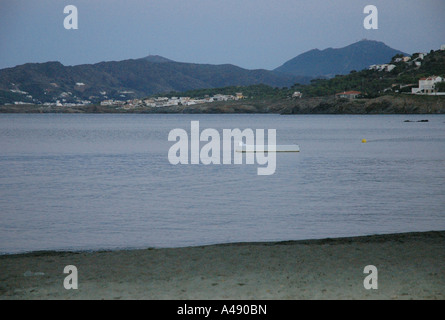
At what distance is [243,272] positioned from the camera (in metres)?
7.48

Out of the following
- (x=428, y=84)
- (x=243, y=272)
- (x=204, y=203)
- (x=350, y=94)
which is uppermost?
(x=428, y=84)

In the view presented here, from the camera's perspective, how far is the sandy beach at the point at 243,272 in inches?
250

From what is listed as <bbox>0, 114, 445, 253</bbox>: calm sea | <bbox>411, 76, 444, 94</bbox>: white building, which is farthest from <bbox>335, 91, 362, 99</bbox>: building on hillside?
<bbox>0, 114, 445, 253</bbox>: calm sea

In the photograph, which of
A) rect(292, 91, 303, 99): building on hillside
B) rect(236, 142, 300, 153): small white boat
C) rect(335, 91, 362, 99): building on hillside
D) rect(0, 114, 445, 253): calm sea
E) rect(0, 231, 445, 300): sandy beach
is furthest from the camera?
rect(292, 91, 303, 99): building on hillside

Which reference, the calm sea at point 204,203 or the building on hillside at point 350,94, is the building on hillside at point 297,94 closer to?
the building on hillside at point 350,94

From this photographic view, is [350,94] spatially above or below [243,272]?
above

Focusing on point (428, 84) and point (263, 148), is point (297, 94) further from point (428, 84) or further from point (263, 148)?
point (263, 148)

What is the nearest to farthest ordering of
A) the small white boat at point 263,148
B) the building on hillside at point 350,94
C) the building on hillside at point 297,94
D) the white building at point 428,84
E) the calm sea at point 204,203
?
the calm sea at point 204,203, the small white boat at point 263,148, the white building at point 428,84, the building on hillside at point 350,94, the building on hillside at point 297,94

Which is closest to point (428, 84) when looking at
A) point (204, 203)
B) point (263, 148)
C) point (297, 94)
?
point (297, 94)

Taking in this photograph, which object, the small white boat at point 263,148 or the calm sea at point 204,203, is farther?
the small white boat at point 263,148

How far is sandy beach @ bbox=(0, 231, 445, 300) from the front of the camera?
6359 millimetres

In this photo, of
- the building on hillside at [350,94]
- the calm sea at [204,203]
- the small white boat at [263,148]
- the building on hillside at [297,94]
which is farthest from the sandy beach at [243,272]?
the building on hillside at [297,94]

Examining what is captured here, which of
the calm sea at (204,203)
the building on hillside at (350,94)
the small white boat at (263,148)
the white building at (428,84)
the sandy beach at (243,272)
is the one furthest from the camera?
the building on hillside at (350,94)

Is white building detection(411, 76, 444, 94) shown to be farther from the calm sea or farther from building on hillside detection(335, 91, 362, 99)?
the calm sea
